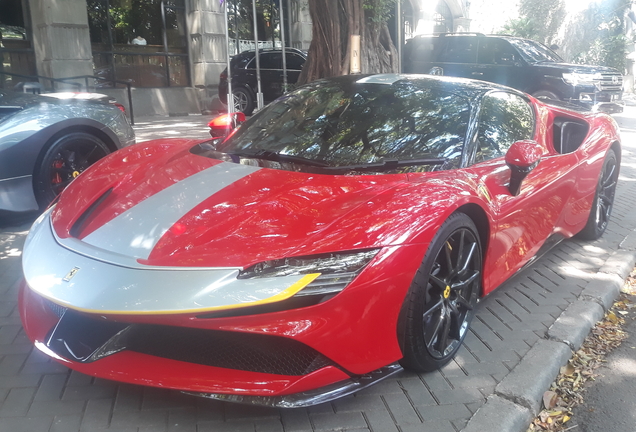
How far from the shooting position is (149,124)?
1221cm

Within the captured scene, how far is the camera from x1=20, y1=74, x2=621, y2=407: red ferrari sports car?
2.11m

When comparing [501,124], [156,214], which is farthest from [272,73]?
[156,214]

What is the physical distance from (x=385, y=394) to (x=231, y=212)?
1.07 metres

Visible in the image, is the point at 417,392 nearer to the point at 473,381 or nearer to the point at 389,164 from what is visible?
the point at 473,381

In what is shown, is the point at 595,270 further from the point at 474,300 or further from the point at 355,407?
the point at 355,407

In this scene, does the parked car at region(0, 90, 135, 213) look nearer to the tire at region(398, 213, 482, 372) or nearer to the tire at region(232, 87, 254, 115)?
the tire at region(398, 213, 482, 372)

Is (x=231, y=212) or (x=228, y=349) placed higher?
(x=231, y=212)

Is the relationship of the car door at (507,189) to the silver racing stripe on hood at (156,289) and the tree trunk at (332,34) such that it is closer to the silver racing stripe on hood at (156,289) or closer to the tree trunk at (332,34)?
the silver racing stripe on hood at (156,289)

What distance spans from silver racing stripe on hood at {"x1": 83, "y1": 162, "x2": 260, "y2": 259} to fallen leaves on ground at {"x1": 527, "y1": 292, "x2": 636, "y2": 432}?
1805mm

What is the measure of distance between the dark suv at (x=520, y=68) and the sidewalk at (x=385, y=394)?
9.62 metres

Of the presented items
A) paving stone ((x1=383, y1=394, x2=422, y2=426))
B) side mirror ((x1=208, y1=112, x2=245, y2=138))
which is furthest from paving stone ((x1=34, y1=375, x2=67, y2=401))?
side mirror ((x1=208, y1=112, x2=245, y2=138))

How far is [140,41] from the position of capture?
47.8ft

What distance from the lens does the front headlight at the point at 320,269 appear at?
2125 millimetres

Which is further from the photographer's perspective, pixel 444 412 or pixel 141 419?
pixel 444 412
